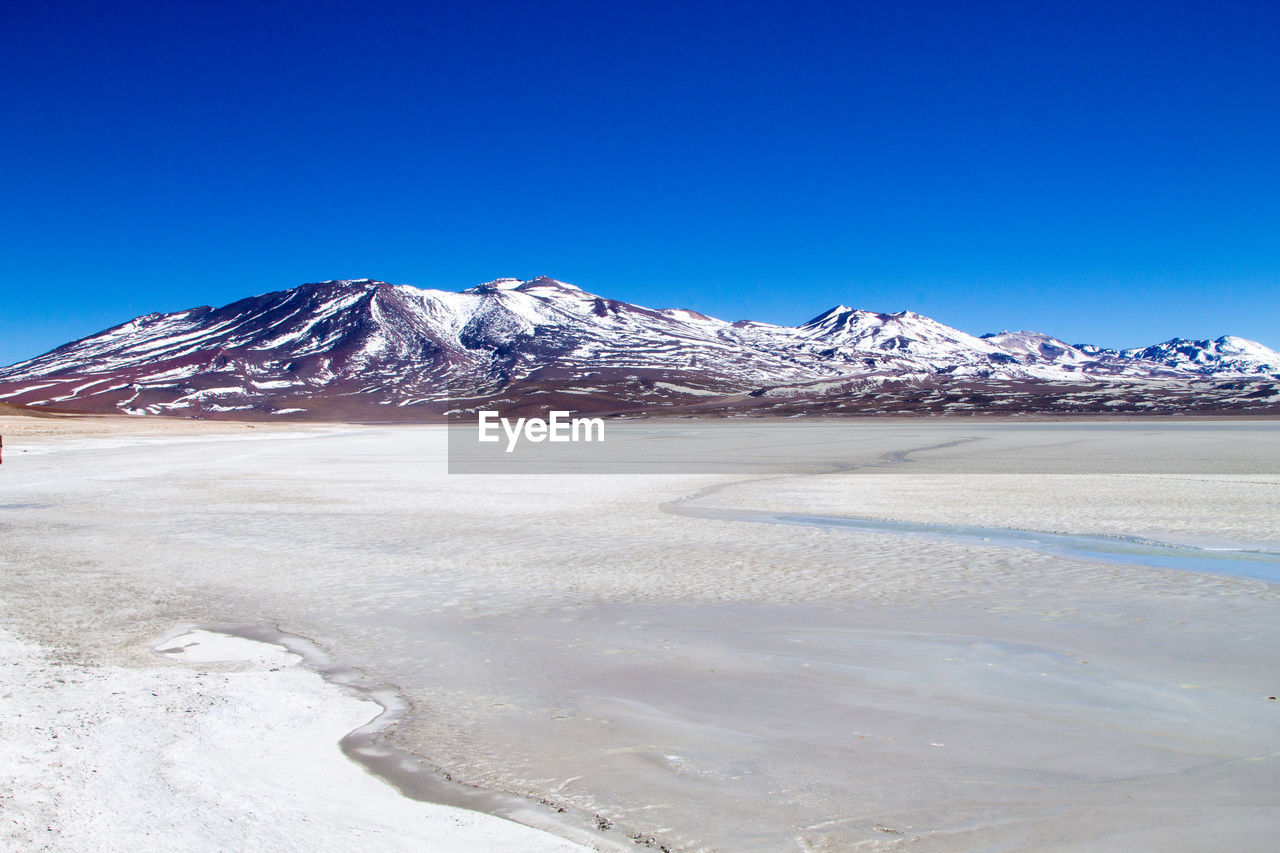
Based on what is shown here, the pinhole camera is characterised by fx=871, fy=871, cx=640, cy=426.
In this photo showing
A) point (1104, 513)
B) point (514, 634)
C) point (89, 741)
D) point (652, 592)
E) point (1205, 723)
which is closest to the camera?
point (89, 741)

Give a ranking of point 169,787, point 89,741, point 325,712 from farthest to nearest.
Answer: point 325,712, point 89,741, point 169,787

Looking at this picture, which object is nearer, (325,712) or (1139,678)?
(325,712)

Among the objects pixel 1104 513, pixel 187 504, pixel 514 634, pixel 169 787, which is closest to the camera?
pixel 169 787

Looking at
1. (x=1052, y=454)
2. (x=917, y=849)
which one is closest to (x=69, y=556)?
(x=917, y=849)

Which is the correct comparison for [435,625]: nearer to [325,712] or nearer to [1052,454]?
[325,712]

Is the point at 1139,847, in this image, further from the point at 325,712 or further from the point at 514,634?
the point at 514,634

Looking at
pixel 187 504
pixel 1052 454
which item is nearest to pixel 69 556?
pixel 187 504
